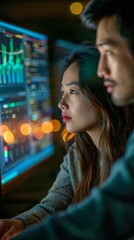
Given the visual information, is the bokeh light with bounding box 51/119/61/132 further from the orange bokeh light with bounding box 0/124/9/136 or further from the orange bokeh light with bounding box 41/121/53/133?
the orange bokeh light with bounding box 0/124/9/136

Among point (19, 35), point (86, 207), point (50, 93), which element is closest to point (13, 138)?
point (19, 35)

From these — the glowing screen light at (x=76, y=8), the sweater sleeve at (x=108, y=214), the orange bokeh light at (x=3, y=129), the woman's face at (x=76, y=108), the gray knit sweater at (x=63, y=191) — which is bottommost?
the gray knit sweater at (x=63, y=191)

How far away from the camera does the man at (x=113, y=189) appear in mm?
761

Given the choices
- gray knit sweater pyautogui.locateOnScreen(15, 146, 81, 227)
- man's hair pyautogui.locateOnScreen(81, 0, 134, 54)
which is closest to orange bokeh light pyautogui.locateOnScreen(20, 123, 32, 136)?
gray knit sweater pyautogui.locateOnScreen(15, 146, 81, 227)

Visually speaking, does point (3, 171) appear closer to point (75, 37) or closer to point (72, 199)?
point (72, 199)

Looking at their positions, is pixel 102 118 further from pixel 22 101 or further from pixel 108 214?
pixel 108 214

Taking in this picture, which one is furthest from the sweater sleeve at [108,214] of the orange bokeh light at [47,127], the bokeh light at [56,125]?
the bokeh light at [56,125]

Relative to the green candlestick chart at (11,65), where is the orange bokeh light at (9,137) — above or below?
below

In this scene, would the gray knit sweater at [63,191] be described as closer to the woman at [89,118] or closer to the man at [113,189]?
the woman at [89,118]

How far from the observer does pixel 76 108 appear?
54.8 inches

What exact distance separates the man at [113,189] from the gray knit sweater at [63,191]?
0.52 meters

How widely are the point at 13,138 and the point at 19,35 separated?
0.40 meters

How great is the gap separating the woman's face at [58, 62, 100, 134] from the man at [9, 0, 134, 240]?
1.41ft

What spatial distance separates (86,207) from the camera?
30.7 inches
